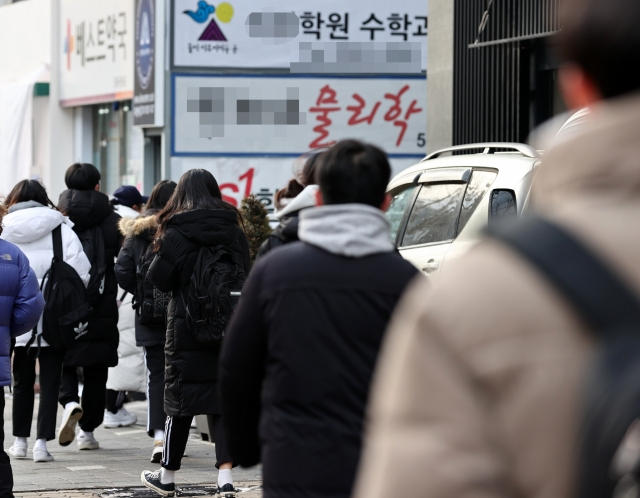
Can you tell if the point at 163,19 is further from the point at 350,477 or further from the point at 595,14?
the point at 595,14

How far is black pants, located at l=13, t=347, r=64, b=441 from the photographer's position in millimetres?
8352

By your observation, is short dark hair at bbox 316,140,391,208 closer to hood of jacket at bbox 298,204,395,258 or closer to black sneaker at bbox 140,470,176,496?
hood of jacket at bbox 298,204,395,258

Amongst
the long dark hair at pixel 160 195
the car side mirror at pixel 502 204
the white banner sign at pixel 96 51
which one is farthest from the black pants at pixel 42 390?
the white banner sign at pixel 96 51

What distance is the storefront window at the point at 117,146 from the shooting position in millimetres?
18234

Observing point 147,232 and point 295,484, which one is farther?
point 147,232

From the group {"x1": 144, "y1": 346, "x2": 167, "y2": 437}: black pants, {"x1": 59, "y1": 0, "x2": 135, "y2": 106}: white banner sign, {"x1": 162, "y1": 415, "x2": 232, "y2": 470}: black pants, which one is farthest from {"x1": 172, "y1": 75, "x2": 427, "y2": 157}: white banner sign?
{"x1": 162, "y1": 415, "x2": 232, "y2": 470}: black pants

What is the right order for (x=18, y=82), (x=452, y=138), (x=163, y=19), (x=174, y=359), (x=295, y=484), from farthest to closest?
(x=18, y=82)
(x=163, y=19)
(x=452, y=138)
(x=174, y=359)
(x=295, y=484)

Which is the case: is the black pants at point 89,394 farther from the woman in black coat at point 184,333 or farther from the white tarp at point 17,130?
the white tarp at point 17,130

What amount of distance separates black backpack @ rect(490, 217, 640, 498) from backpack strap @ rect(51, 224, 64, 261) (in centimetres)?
739

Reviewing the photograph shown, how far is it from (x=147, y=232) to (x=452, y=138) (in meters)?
5.72

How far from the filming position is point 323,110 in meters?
14.5

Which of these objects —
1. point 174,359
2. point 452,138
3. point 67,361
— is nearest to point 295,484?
point 174,359

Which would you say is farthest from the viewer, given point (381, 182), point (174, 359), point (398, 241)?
point (398, 241)

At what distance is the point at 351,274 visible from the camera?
3.13 m
